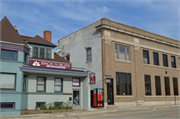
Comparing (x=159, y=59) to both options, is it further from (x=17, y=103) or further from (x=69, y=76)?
(x=17, y=103)

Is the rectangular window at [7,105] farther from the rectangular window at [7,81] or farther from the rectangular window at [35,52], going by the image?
the rectangular window at [35,52]

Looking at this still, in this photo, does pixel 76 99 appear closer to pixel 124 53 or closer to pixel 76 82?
pixel 76 82

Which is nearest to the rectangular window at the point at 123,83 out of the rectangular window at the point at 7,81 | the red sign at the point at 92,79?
the red sign at the point at 92,79

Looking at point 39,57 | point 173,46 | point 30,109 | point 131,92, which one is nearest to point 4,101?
point 30,109

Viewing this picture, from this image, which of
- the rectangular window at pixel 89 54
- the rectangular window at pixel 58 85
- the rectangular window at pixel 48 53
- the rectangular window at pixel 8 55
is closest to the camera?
the rectangular window at pixel 8 55

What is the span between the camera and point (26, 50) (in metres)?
18.5

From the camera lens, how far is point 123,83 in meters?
26.4

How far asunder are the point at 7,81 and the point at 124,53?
52.2 feet

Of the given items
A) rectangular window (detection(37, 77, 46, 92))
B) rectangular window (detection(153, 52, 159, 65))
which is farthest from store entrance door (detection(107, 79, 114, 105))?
rectangular window (detection(153, 52, 159, 65))

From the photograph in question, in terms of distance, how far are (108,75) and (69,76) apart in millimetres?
5617

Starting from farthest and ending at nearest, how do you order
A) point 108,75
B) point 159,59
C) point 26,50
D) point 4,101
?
point 159,59 → point 108,75 → point 26,50 → point 4,101

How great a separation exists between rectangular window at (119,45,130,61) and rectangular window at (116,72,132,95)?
7.25 ft

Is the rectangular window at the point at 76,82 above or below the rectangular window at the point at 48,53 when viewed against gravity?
below

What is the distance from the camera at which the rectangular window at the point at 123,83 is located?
2575 centimetres
